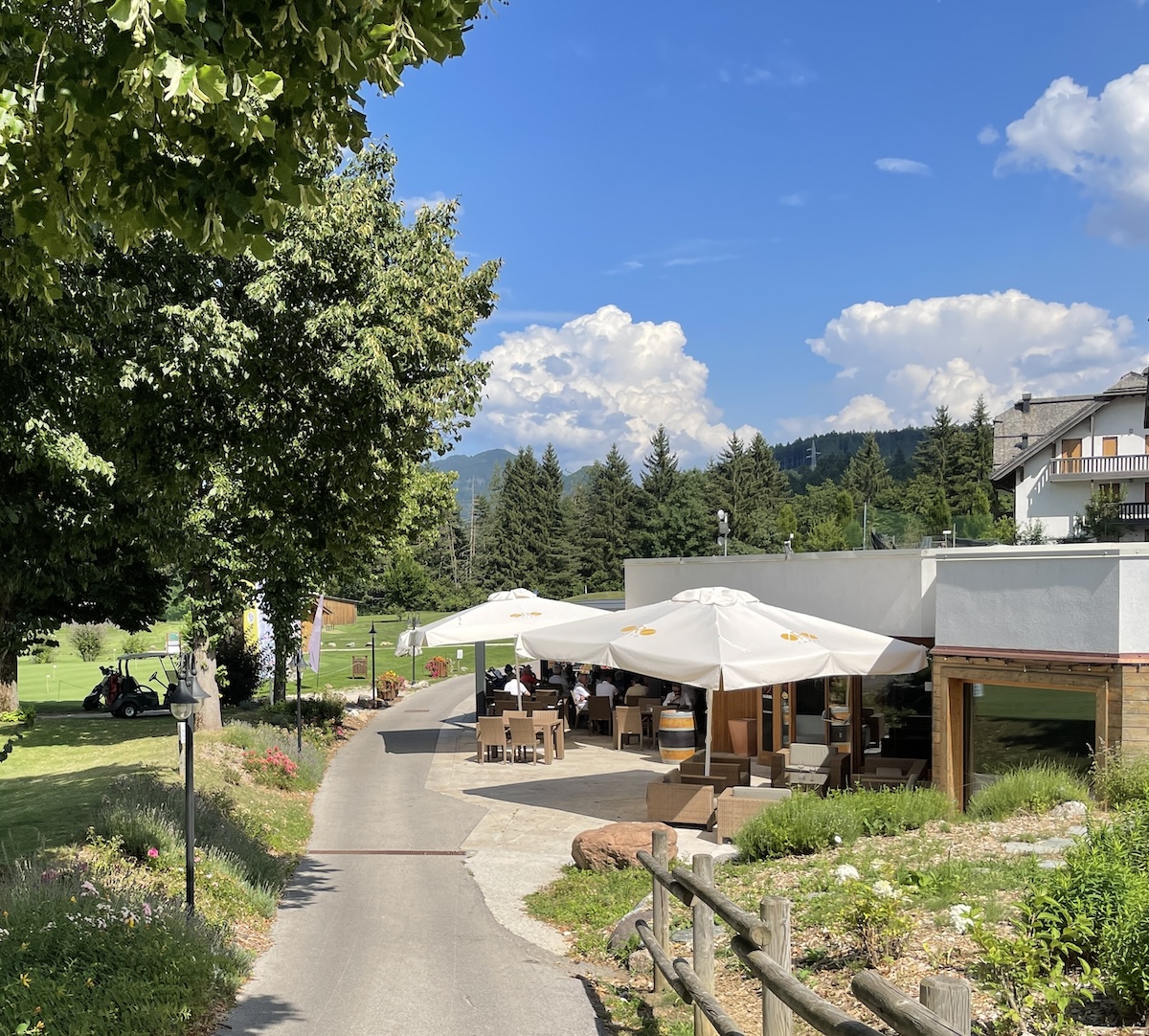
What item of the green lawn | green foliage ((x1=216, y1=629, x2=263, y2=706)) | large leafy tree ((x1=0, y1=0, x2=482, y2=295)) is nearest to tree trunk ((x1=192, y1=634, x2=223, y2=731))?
green foliage ((x1=216, y1=629, x2=263, y2=706))

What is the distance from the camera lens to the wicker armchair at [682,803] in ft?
44.7

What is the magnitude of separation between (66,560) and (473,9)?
7.91 m

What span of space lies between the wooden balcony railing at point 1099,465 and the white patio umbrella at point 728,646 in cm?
4039

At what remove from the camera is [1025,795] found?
11172mm

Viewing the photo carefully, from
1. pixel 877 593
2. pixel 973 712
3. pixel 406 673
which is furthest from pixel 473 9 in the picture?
pixel 406 673

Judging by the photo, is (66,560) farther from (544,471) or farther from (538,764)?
(544,471)

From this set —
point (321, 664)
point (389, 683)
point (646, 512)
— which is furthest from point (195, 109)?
point (646, 512)

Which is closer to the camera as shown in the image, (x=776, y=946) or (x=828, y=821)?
(x=776, y=946)

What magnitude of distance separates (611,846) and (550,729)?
8.42 m

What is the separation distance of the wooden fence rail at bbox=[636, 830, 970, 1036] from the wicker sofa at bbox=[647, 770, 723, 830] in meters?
5.43

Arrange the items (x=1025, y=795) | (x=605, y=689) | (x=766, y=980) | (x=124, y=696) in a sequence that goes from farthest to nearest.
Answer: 1. (x=124, y=696)
2. (x=605, y=689)
3. (x=1025, y=795)
4. (x=766, y=980)

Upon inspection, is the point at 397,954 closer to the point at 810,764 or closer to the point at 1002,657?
the point at 1002,657

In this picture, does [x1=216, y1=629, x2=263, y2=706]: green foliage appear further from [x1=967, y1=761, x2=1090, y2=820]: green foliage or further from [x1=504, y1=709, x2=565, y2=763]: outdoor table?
[x1=967, y1=761, x2=1090, y2=820]: green foliage

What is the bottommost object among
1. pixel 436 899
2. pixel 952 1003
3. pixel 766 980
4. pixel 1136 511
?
pixel 436 899
